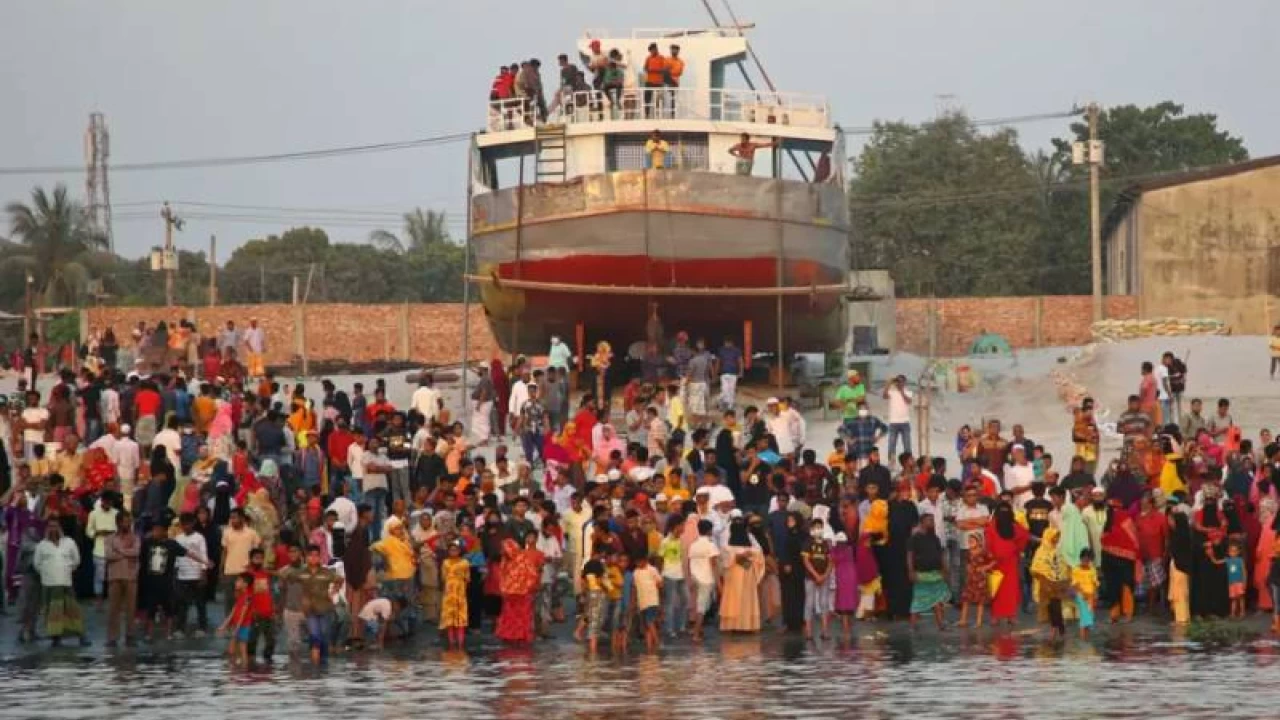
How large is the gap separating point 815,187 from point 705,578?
13.5 metres

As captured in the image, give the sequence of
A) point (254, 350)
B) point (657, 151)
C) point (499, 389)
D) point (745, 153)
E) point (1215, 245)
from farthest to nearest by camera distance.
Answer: point (1215, 245) < point (254, 350) < point (745, 153) < point (657, 151) < point (499, 389)

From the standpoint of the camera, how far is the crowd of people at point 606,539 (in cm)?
2269

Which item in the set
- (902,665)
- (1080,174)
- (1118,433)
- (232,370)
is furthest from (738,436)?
(1080,174)

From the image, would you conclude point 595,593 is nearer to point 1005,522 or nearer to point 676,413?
point 1005,522

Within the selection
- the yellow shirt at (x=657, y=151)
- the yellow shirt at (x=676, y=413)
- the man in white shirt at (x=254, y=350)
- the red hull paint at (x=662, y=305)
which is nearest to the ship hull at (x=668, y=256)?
the red hull paint at (x=662, y=305)

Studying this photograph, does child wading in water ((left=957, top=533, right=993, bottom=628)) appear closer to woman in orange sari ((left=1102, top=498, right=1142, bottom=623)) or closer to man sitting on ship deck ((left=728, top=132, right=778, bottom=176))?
woman in orange sari ((left=1102, top=498, right=1142, bottom=623))

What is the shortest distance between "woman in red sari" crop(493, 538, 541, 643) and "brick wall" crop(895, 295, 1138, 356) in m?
33.5

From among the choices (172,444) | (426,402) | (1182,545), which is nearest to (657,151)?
(426,402)

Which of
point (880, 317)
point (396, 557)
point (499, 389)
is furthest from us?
point (880, 317)

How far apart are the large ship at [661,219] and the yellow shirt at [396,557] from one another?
12.0 metres

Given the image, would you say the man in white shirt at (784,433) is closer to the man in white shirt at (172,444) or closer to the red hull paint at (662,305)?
the man in white shirt at (172,444)

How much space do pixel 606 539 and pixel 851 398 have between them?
733cm

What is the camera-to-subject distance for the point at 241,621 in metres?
21.6

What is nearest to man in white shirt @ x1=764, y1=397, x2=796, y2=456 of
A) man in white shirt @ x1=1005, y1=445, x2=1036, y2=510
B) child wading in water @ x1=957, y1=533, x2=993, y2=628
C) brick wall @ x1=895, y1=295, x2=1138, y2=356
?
man in white shirt @ x1=1005, y1=445, x2=1036, y2=510
